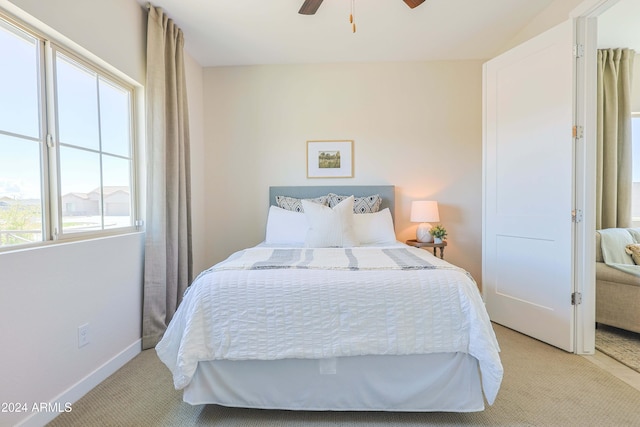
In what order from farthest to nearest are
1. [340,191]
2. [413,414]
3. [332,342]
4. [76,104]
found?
1. [340,191]
2. [76,104]
3. [413,414]
4. [332,342]

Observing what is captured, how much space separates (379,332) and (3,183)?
6.29 ft

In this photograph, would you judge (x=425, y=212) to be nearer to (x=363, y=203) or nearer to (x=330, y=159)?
(x=363, y=203)

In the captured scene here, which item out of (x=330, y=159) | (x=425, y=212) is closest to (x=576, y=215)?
(x=425, y=212)

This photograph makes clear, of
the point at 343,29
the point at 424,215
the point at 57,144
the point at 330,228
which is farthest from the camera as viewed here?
the point at 424,215

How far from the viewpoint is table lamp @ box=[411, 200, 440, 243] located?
124 inches

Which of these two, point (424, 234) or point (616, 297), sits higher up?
point (424, 234)

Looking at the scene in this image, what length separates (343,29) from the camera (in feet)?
9.03

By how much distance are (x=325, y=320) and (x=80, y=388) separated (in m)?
1.49

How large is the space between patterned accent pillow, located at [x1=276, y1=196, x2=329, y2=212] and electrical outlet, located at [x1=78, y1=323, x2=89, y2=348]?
1.92 meters

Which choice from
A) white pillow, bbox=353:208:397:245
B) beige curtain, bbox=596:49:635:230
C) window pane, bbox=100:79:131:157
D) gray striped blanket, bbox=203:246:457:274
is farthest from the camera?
beige curtain, bbox=596:49:635:230

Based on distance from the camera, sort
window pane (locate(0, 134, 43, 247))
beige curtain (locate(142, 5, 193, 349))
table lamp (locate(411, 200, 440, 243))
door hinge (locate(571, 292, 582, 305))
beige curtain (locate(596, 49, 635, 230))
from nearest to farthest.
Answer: window pane (locate(0, 134, 43, 247)) < door hinge (locate(571, 292, 582, 305)) < beige curtain (locate(142, 5, 193, 349)) < beige curtain (locate(596, 49, 635, 230)) < table lamp (locate(411, 200, 440, 243))

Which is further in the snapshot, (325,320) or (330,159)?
(330,159)

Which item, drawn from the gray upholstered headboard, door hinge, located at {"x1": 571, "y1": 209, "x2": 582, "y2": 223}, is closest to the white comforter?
door hinge, located at {"x1": 571, "y1": 209, "x2": 582, "y2": 223}

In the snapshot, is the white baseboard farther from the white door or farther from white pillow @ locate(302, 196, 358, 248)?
the white door
